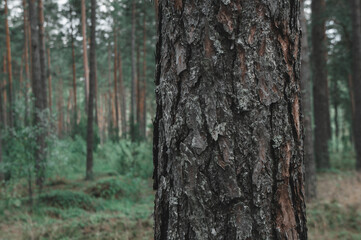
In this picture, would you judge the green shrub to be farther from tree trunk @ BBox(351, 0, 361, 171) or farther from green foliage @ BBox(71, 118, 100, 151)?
tree trunk @ BBox(351, 0, 361, 171)

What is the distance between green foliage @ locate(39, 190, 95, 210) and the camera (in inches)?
316

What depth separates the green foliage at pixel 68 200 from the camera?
8039 millimetres

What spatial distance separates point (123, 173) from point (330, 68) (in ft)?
43.4

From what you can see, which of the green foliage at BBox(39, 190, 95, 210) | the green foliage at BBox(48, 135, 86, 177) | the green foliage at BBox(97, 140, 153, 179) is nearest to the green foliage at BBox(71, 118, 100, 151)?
the green foliage at BBox(48, 135, 86, 177)

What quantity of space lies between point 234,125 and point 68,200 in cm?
791

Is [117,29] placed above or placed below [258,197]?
above

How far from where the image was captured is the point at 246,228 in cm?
121

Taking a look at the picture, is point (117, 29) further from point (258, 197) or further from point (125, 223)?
point (258, 197)

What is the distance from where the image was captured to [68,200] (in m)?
8.17

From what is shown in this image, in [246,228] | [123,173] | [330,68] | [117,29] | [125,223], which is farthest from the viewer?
[117,29]

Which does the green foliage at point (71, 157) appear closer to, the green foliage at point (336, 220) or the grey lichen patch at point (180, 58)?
the green foliage at point (336, 220)

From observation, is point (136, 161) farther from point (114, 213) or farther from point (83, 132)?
point (83, 132)

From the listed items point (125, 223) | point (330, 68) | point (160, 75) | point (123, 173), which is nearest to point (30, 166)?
point (125, 223)

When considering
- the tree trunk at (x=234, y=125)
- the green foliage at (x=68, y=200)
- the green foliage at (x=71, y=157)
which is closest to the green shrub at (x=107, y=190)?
the green foliage at (x=68, y=200)
